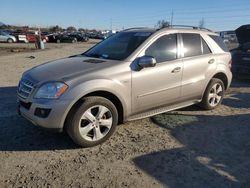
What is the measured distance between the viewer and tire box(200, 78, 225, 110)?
6.16 m

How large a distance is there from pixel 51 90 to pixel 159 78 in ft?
6.07

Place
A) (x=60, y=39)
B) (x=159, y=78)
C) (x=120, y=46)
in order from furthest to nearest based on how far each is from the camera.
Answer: (x=60, y=39) → (x=120, y=46) → (x=159, y=78)

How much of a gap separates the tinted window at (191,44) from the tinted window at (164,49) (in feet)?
0.89

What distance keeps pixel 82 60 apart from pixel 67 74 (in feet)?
2.74

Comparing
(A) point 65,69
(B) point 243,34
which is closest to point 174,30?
(A) point 65,69

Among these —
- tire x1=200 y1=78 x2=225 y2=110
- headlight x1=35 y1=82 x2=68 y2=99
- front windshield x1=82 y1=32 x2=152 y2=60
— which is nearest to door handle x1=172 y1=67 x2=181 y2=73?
front windshield x1=82 y1=32 x2=152 y2=60

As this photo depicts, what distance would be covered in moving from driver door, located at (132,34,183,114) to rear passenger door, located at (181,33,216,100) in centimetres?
19

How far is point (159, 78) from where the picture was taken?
16.6 ft

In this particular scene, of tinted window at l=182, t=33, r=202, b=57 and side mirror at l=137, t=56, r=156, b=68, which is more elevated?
tinted window at l=182, t=33, r=202, b=57

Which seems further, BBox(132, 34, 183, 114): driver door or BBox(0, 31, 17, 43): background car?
BBox(0, 31, 17, 43): background car

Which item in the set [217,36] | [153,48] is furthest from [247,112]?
[153,48]

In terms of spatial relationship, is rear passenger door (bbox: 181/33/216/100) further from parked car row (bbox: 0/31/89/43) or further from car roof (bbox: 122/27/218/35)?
parked car row (bbox: 0/31/89/43)

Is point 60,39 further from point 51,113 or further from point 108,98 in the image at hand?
point 51,113

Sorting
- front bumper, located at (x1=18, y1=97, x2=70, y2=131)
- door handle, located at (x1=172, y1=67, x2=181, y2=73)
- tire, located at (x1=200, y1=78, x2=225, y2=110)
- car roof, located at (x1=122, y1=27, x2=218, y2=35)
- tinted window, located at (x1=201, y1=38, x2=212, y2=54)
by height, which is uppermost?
car roof, located at (x1=122, y1=27, x2=218, y2=35)
